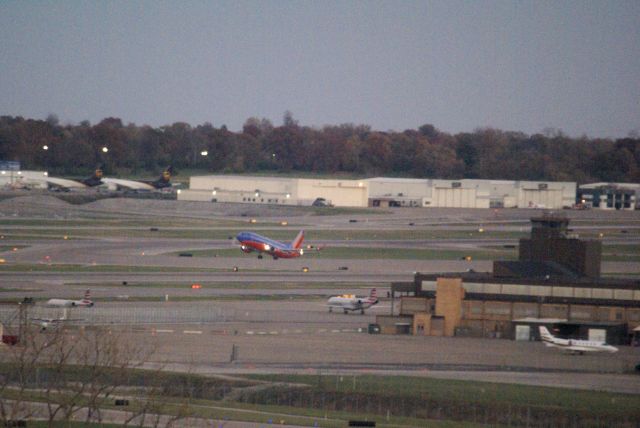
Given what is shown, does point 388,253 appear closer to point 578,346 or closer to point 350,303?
point 350,303

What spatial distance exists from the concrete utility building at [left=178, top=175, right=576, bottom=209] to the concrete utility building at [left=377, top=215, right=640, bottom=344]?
82.4m


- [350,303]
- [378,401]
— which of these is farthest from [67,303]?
[378,401]

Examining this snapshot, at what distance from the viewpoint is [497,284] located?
2005 inches

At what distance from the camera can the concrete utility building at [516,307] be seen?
4744 centimetres

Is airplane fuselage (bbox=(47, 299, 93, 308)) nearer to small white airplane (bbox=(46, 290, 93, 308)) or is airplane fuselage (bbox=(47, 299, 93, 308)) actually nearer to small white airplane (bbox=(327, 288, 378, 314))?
small white airplane (bbox=(46, 290, 93, 308))

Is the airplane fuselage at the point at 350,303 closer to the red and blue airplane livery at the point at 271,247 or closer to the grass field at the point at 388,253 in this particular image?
the red and blue airplane livery at the point at 271,247

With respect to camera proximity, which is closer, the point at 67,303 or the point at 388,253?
the point at 67,303

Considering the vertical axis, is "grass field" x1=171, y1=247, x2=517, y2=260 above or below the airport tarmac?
above

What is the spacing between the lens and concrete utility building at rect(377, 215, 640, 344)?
47438mm

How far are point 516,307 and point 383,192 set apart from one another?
89271mm

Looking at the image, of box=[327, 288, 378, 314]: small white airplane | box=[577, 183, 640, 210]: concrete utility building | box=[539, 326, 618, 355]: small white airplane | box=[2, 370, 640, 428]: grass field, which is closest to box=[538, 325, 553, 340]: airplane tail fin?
box=[539, 326, 618, 355]: small white airplane

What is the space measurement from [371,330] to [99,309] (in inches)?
505

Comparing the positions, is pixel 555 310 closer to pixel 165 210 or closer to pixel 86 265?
pixel 86 265

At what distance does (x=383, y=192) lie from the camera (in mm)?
138375
